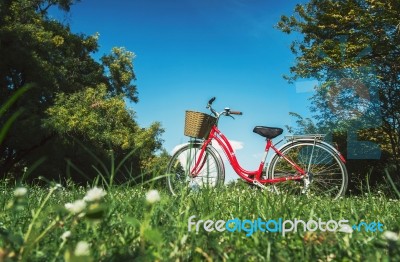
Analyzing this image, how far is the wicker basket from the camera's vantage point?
5.90 m

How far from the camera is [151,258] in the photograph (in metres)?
1.77

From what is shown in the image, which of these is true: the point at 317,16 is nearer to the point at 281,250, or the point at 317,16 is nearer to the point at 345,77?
the point at 345,77

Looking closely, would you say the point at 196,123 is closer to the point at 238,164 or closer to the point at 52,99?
the point at 238,164

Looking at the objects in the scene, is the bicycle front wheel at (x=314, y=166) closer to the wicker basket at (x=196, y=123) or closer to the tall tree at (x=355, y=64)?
the wicker basket at (x=196, y=123)

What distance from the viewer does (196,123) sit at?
592 centimetres

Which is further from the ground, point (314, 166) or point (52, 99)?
point (52, 99)

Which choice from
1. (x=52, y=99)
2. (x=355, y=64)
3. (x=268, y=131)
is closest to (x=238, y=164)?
(x=268, y=131)

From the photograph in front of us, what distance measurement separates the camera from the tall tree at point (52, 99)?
58.8 ft

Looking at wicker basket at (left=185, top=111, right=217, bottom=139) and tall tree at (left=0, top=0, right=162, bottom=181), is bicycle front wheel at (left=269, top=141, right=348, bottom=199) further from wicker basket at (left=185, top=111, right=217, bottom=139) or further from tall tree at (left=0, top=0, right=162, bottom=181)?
tall tree at (left=0, top=0, right=162, bottom=181)

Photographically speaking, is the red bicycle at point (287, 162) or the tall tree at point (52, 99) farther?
the tall tree at point (52, 99)

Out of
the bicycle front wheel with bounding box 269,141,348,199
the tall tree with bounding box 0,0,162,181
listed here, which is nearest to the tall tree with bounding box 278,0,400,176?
the tall tree with bounding box 0,0,162,181

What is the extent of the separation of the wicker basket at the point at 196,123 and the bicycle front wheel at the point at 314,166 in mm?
962

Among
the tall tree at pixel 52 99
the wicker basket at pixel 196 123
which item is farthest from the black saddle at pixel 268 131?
the tall tree at pixel 52 99

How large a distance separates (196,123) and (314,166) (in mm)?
1578
